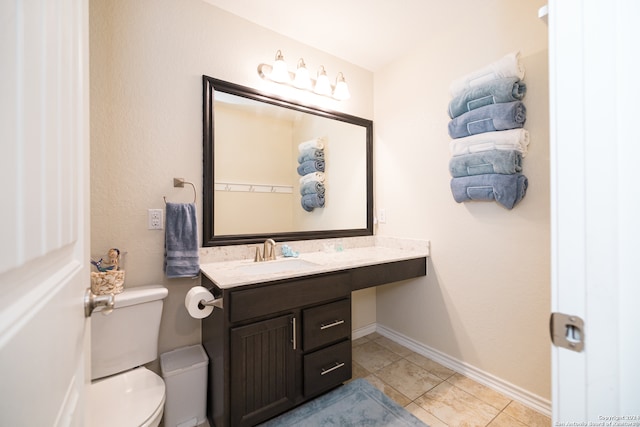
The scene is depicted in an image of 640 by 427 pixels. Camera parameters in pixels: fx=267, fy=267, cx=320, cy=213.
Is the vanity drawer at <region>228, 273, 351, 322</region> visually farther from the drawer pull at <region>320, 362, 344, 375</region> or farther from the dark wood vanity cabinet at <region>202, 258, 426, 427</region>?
the drawer pull at <region>320, 362, 344, 375</region>

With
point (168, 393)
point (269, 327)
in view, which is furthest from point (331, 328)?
point (168, 393)

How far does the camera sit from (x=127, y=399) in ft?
3.84

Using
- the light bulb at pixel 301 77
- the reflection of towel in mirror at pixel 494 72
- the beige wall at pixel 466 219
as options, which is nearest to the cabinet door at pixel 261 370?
the beige wall at pixel 466 219

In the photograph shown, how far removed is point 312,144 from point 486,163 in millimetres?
1278

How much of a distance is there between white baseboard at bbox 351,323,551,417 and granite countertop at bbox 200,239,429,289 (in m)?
0.78

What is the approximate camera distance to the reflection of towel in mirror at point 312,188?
7.20 feet

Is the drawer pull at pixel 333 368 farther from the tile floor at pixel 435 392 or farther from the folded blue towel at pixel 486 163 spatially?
the folded blue towel at pixel 486 163

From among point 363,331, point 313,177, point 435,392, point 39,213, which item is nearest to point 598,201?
point 39,213

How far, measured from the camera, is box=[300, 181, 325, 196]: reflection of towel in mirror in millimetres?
2193

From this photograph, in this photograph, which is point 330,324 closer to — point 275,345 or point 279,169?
point 275,345

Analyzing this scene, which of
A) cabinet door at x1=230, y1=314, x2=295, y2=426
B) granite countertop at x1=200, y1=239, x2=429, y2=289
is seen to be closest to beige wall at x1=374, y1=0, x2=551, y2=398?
granite countertop at x1=200, y1=239, x2=429, y2=289

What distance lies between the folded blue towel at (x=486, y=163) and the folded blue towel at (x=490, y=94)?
0.31 m

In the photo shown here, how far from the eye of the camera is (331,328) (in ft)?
5.40

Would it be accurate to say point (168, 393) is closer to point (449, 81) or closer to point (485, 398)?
point (485, 398)
